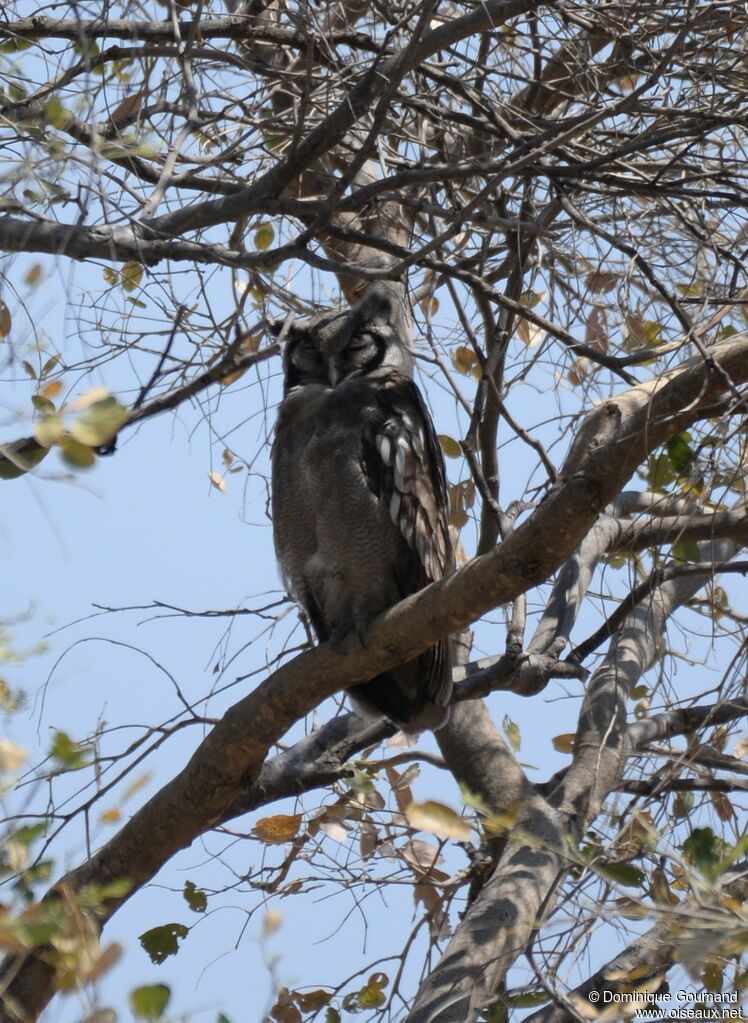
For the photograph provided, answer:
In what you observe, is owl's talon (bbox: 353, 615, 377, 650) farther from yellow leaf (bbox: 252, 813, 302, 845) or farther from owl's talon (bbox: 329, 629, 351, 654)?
yellow leaf (bbox: 252, 813, 302, 845)

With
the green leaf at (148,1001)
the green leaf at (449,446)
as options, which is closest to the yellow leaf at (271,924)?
the green leaf at (148,1001)

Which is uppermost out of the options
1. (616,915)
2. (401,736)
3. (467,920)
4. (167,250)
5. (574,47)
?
(574,47)

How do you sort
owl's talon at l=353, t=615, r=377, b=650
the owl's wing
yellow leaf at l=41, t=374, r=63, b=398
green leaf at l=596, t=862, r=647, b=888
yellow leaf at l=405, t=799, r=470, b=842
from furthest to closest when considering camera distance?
the owl's wing → owl's talon at l=353, t=615, r=377, b=650 → green leaf at l=596, t=862, r=647, b=888 → yellow leaf at l=405, t=799, r=470, b=842 → yellow leaf at l=41, t=374, r=63, b=398

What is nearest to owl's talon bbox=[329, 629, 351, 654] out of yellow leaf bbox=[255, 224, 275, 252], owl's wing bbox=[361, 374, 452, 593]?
owl's wing bbox=[361, 374, 452, 593]

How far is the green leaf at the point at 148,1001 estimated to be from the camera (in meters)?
1.61

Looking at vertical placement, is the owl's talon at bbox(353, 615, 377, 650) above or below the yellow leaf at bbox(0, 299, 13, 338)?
below

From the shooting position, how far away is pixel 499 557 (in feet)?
9.11

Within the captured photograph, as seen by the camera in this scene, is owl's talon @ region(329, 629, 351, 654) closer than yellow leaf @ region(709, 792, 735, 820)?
Yes

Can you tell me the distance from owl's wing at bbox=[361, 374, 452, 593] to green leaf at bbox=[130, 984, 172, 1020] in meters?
2.52

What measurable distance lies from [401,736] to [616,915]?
2510 mm

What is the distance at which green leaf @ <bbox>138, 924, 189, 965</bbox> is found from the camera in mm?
3674

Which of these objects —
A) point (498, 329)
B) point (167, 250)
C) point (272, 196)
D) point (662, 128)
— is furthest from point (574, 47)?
point (167, 250)

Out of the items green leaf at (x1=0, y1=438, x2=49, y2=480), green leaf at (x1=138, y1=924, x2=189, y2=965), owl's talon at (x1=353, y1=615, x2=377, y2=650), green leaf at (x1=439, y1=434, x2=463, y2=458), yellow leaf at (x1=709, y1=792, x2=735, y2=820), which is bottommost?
yellow leaf at (x1=709, y1=792, x2=735, y2=820)

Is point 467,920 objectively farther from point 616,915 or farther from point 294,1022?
point 616,915
